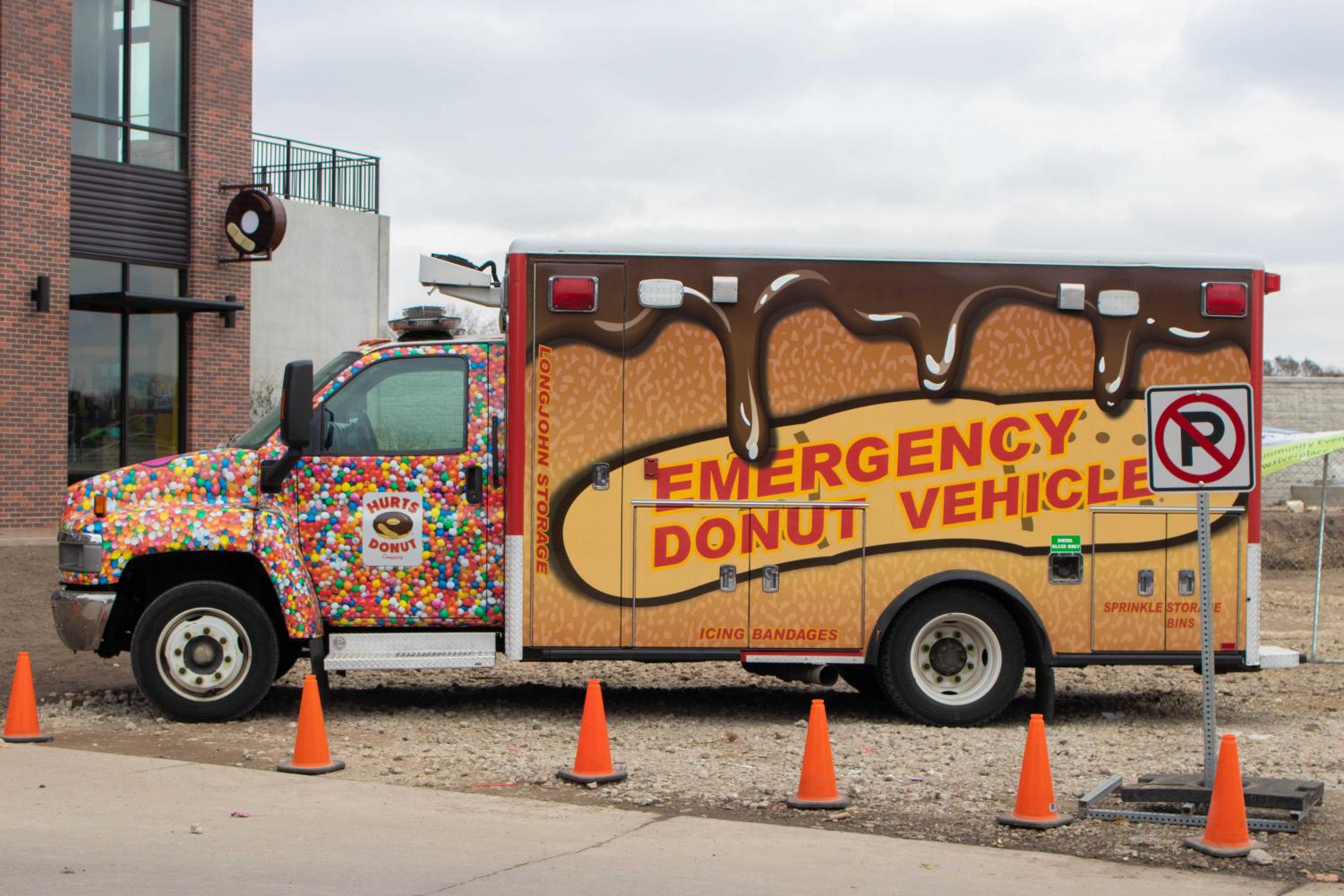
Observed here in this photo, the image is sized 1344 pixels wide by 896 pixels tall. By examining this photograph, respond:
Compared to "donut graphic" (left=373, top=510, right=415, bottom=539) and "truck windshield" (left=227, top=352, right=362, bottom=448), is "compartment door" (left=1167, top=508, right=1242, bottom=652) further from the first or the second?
"truck windshield" (left=227, top=352, right=362, bottom=448)

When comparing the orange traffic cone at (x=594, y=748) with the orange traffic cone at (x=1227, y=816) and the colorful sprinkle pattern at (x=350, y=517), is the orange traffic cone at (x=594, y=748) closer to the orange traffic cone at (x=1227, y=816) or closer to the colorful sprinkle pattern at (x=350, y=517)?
the colorful sprinkle pattern at (x=350, y=517)

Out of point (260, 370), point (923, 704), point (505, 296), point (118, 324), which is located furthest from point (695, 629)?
point (260, 370)

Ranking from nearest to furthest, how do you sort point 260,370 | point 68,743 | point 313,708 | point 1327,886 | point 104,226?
1. point 1327,886
2. point 313,708
3. point 68,743
4. point 104,226
5. point 260,370

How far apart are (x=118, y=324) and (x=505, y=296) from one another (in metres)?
14.0

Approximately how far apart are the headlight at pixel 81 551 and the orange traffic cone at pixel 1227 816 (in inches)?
254

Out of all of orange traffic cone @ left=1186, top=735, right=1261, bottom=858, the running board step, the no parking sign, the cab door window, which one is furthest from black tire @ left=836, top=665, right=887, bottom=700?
orange traffic cone @ left=1186, top=735, right=1261, bottom=858

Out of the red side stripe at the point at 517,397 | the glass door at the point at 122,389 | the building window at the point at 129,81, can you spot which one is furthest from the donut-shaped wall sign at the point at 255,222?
the red side stripe at the point at 517,397

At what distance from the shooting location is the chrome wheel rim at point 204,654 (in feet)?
32.5

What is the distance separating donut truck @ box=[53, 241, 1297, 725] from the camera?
387 inches

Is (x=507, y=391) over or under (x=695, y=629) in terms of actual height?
over

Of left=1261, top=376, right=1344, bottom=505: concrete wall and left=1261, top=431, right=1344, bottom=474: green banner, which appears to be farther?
left=1261, top=376, right=1344, bottom=505: concrete wall

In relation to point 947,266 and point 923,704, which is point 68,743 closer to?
point 923,704

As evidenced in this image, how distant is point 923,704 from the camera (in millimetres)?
10086

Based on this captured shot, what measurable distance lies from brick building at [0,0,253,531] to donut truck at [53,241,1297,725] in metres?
11.9
